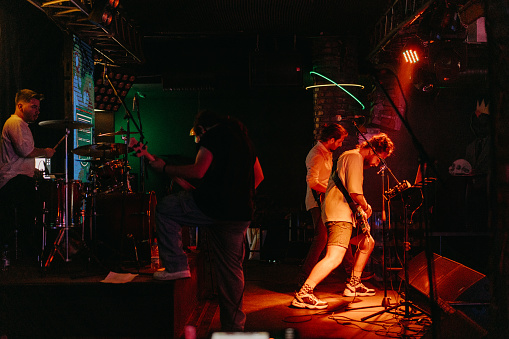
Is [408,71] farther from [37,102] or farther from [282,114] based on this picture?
[37,102]

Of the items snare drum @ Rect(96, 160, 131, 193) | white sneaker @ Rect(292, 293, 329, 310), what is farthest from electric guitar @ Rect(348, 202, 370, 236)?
snare drum @ Rect(96, 160, 131, 193)

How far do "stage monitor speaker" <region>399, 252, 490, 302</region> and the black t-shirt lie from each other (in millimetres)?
1956

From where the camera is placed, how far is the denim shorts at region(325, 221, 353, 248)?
504cm

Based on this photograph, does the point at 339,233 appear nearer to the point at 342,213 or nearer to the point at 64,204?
the point at 342,213

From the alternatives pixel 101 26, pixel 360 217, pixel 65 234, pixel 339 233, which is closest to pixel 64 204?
pixel 65 234

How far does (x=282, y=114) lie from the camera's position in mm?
12594

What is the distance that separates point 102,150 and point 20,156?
94 cm

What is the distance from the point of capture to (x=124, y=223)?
537 centimetres

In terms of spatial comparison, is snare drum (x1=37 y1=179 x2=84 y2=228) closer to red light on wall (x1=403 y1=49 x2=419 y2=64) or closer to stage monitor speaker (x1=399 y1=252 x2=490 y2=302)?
stage monitor speaker (x1=399 y1=252 x2=490 y2=302)

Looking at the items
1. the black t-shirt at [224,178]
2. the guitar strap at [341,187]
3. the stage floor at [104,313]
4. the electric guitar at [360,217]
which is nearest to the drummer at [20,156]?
the stage floor at [104,313]

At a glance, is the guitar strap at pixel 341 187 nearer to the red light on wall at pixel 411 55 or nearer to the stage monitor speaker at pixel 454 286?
the stage monitor speaker at pixel 454 286

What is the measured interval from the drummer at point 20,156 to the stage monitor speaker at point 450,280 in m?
4.28

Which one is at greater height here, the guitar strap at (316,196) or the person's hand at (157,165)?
the person's hand at (157,165)

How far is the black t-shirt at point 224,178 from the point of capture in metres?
3.70
